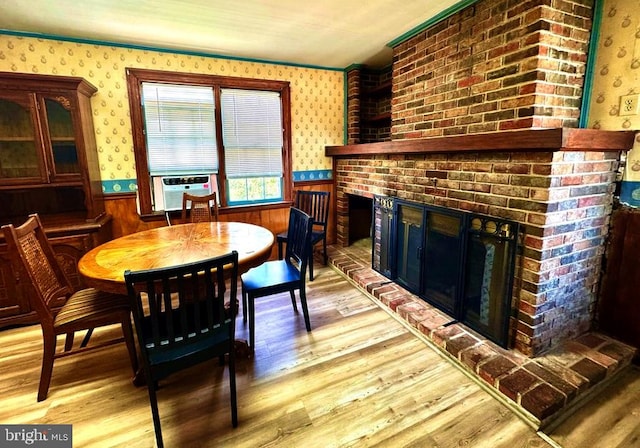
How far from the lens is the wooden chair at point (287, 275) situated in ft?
7.33

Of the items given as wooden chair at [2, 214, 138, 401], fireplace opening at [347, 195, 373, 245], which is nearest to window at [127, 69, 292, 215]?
fireplace opening at [347, 195, 373, 245]

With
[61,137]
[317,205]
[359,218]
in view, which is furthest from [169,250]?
[359,218]

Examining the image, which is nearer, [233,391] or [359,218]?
[233,391]

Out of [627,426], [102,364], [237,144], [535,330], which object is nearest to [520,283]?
[535,330]

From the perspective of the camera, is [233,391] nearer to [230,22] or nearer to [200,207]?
[200,207]

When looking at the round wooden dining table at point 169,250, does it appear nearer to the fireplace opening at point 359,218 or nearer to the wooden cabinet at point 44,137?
the wooden cabinet at point 44,137

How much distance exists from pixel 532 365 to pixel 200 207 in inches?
120

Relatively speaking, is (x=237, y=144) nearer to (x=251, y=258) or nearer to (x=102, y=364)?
(x=251, y=258)

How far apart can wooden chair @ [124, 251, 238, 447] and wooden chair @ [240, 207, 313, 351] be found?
55 cm

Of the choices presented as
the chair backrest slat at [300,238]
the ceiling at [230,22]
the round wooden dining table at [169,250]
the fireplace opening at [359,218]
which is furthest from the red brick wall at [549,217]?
the fireplace opening at [359,218]

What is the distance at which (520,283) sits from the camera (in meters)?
1.97

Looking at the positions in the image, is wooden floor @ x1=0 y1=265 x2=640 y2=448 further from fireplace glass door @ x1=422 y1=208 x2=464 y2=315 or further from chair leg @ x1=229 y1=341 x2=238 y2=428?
fireplace glass door @ x1=422 y1=208 x2=464 y2=315

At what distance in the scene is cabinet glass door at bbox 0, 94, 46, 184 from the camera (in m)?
2.56

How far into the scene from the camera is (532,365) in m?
1.90
